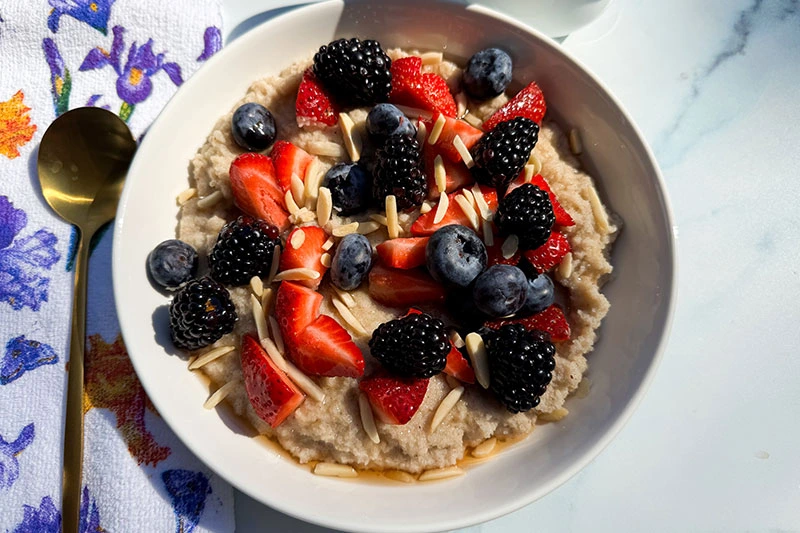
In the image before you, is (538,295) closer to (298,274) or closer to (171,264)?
(298,274)

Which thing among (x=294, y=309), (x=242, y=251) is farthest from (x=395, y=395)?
(x=242, y=251)

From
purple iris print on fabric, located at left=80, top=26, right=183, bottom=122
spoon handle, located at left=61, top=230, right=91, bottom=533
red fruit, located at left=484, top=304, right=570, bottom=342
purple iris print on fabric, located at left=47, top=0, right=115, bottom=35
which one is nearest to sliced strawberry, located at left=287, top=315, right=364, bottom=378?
red fruit, located at left=484, top=304, right=570, bottom=342

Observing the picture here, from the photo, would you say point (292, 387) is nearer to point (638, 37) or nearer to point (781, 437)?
point (781, 437)

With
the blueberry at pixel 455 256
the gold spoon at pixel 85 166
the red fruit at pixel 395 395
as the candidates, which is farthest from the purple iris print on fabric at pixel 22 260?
the blueberry at pixel 455 256

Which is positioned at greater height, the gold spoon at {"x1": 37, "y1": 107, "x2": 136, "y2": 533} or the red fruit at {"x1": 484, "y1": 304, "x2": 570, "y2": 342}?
the gold spoon at {"x1": 37, "y1": 107, "x2": 136, "y2": 533}

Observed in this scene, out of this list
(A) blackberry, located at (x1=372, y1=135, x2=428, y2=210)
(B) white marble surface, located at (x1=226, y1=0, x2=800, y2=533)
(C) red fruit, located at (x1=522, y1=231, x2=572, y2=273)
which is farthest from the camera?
(B) white marble surface, located at (x1=226, y1=0, x2=800, y2=533)

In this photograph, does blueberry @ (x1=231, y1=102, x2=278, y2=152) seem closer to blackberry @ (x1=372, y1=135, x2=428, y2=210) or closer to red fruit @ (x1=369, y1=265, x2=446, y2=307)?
blackberry @ (x1=372, y1=135, x2=428, y2=210)

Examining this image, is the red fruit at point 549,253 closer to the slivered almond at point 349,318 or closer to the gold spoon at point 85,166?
the slivered almond at point 349,318
